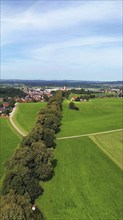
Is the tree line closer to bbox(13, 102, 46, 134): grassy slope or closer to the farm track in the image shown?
the farm track

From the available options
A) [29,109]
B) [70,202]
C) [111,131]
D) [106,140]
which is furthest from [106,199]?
[29,109]

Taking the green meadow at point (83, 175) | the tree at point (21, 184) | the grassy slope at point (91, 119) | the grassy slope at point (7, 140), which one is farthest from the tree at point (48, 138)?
the tree at point (21, 184)

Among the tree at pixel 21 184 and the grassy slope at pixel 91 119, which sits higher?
the grassy slope at pixel 91 119

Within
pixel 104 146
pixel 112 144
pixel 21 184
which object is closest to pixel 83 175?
pixel 21 184

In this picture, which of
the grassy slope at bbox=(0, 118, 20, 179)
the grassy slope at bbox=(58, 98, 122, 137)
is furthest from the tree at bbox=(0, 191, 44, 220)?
the grassy slope at bbox=(58, 98, 122, 137)

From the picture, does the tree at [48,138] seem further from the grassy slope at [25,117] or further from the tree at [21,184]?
the tree at [21,184]

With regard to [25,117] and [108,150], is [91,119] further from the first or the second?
[108,150]

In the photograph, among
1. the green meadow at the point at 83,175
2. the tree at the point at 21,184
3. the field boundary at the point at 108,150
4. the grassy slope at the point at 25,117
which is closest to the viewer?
the green meadow at the point at 83,175

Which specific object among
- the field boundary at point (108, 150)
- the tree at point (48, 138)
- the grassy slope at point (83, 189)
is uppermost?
the tree at point (48, 138)

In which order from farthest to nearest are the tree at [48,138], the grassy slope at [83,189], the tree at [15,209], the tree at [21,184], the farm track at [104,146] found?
1. the tree at [48,138]
2. the farm track at [104,146]
3. the tree at [21,184]
4. the grassy slope at [83,189]
5. the tree at [15,209]
